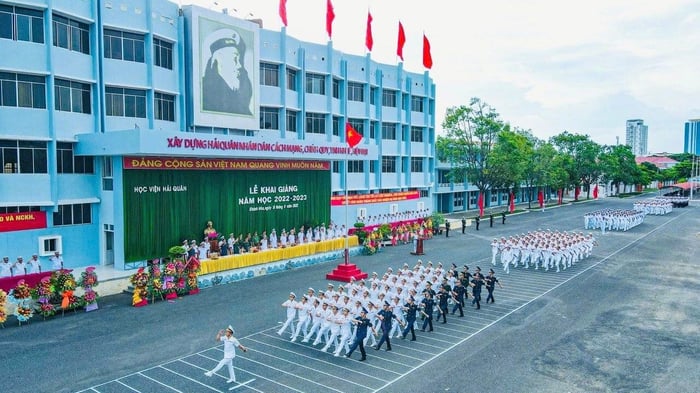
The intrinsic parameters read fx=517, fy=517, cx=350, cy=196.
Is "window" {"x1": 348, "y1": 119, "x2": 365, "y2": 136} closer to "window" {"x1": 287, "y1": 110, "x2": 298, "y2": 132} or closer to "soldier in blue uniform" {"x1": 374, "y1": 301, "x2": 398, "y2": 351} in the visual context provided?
"window" {"x1": 287, "y1": 110, "x2": 298, "y2": 132}

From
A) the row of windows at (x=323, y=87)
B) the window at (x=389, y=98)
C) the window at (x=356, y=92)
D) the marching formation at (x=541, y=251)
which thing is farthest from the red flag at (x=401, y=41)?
the marching formation at (x=541, y=251)

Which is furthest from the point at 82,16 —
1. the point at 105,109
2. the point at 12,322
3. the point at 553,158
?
the point at 553,158

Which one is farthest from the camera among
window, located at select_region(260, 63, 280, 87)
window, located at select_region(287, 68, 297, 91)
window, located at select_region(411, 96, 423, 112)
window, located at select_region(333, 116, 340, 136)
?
window, located at select_region(411, 96, 423, 112)

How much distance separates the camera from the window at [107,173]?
25.1 meters

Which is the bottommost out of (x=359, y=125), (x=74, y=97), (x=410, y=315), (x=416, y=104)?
(x=410, y=315)

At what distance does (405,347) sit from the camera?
14.6 meters

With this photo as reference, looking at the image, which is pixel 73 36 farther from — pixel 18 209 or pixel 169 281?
pixel 169 281

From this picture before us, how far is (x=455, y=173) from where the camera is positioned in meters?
52.4

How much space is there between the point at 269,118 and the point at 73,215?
546 inches

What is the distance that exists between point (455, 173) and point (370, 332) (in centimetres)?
3954

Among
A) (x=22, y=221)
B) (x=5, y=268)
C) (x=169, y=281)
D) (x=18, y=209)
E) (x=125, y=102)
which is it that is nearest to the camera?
(x=169, y=281)

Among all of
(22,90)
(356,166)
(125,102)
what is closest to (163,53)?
(125,102)

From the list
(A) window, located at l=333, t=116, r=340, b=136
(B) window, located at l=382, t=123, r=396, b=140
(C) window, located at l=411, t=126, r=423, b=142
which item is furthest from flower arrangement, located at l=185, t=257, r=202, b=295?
(C) window, located at l=411, t=126, r=423, b=142

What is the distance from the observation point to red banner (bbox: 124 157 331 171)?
24.1 m
